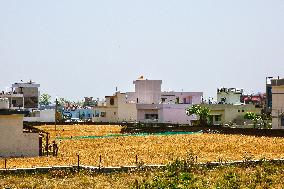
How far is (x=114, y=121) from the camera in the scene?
91000mm

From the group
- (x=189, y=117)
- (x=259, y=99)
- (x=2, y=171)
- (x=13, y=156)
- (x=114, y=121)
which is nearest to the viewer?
(x=2, y=171)

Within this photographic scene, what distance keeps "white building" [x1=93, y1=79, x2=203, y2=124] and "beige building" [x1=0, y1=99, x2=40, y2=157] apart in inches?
2018

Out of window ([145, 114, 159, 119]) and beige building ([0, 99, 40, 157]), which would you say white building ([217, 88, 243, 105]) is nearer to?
window ([145, 114, 159, 119])

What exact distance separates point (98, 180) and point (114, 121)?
221 feet

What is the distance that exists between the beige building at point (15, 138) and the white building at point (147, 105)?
5127 cm

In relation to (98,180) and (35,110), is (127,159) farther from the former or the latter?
(35,110)

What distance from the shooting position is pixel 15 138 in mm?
34219

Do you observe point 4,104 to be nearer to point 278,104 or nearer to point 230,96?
point 278,104

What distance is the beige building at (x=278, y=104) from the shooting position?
62.0m

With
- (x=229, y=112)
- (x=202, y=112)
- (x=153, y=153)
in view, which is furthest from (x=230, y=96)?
(x=153, y=153)

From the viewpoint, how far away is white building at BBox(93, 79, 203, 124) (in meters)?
85.4

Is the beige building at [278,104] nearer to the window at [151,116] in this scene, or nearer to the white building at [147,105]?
the white building at [147,105]

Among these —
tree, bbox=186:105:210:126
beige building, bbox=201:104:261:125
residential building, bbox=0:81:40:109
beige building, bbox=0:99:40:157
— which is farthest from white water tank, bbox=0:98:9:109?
residential building, bbox=0:81:40:109

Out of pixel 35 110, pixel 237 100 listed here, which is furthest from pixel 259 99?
pixel 35 110
